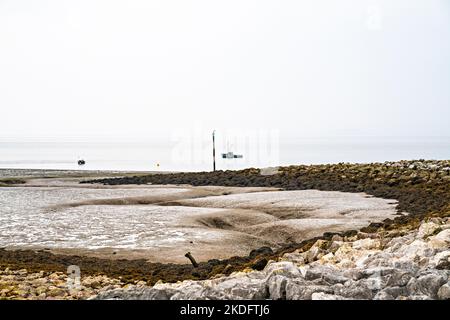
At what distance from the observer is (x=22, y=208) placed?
17.4 metres

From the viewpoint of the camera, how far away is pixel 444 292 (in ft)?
13.9

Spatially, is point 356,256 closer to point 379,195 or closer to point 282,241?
point 282,241

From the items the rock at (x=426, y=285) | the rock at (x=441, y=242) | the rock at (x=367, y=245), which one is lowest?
the rock at (x=367, y=245)

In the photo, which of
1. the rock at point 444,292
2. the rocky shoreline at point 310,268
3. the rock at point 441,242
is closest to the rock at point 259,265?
the rocky shoreline at point 310,268

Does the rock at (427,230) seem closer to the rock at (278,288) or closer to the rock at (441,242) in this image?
the rock at (441,242)

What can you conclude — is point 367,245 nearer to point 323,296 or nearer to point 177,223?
point 323,296

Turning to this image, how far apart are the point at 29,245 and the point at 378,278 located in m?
8.29

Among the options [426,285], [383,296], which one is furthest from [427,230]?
[383,296]

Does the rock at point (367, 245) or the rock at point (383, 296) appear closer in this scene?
the rock at point (383, 296)

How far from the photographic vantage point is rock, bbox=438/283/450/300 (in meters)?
4.20

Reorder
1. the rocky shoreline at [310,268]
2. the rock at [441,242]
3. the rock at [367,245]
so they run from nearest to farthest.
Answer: the rocky shoreline at [310,268] → the rock at [441,242] → the rock at [367,245]

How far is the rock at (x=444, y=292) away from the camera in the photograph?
420 centimetres

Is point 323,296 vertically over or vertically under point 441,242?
under
